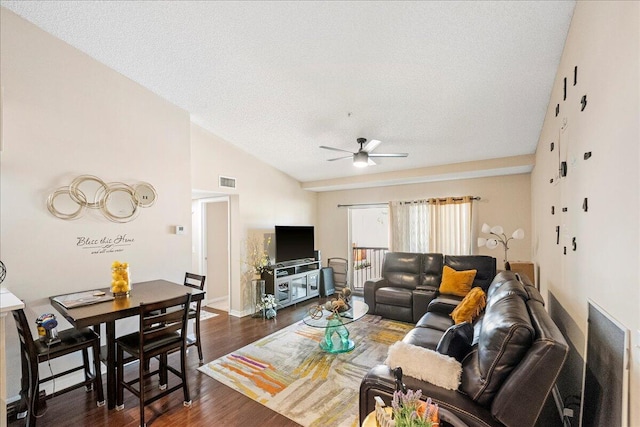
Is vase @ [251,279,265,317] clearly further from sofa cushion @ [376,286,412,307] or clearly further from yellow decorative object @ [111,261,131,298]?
yellow decorative object @ [111,261,131,298]

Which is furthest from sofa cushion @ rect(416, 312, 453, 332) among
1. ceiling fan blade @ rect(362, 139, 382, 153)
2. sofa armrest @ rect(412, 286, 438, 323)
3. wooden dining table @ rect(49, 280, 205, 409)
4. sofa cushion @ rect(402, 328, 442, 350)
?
wooden dining table @ rect(49, 280, 205, 409)

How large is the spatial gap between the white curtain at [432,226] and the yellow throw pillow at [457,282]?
0.94m

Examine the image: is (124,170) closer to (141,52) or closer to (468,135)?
(141,52)


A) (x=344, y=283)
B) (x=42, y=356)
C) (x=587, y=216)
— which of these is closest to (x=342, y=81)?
(x=587, y=216)

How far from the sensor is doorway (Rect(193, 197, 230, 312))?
567 cm

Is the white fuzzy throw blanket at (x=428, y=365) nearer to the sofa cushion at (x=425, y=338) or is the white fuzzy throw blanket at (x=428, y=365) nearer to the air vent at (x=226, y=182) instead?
the sofa cushion at (x=425, y=338)

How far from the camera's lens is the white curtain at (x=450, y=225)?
17.0 feet

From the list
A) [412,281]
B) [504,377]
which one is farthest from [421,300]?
[504,377]

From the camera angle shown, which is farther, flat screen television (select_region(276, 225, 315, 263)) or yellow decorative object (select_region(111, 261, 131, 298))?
flat screen television (select_region(276, 225, 315, 263))

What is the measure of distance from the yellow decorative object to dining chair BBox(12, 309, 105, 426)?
1.24ft

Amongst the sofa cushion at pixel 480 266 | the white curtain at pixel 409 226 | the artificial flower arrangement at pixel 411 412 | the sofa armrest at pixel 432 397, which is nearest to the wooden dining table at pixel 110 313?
the sofa armrest at pixel 432 397

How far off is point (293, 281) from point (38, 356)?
3.55 meters

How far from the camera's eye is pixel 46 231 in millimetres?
2795

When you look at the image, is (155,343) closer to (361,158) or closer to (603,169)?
(361,158)
